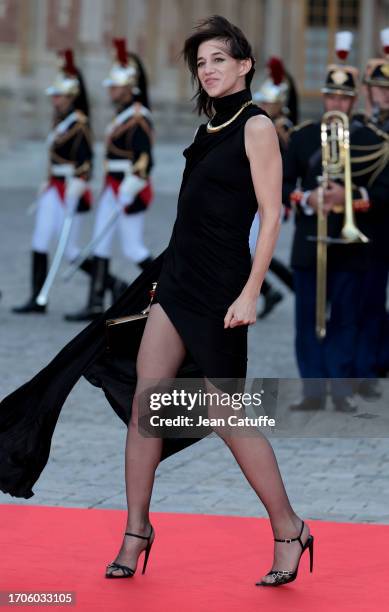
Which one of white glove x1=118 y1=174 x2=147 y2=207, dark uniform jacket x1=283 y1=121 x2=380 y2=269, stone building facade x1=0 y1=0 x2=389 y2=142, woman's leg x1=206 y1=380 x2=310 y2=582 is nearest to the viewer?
woman's leg x1=206 y1=380 x2=310 y2=582

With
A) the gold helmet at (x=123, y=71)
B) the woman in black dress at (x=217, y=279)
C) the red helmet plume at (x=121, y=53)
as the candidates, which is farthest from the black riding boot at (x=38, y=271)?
the woman in black dress at (x=217, y=279)

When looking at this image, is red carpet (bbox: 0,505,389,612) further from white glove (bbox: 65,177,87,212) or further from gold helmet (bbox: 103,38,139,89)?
white glove (bbox: 65,177,87,212)

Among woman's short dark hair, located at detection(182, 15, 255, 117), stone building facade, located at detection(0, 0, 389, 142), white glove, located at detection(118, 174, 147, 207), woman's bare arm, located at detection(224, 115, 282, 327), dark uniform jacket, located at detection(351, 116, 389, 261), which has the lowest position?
stone building facade, located at detection(0, 0, 389, 142)

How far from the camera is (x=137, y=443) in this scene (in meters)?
5.61

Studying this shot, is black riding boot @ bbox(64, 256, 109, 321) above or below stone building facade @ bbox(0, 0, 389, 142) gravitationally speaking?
above

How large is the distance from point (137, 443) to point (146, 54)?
3183 centimetres

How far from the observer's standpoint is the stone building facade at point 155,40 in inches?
1320

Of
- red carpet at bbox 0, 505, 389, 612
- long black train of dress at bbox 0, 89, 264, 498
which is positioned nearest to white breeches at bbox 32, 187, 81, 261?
red carpet at bbox 0, 505, 389, 612

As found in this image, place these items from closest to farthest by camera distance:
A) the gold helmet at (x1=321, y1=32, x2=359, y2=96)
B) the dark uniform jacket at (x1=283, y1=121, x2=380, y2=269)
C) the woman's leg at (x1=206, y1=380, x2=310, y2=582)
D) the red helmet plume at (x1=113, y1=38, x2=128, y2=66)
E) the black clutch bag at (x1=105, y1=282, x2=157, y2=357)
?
the woman's leg at (x1=206, y1=380, x2=310, y2=582)
the black clutch bag at (x1=105, y1=282, x2=157, y2=357)
the gold helmet at (x1=321, y1=32, x2=359, y2=96)
the dark uniform jacket at (x1=283, y1=121, x2=380, y2=269)
the red helmet plume at (x1=113, y1=38, x2=128, y2=66)

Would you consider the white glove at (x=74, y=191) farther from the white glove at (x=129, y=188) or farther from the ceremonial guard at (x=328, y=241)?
the ceremonial guard at (x=328, y=241)

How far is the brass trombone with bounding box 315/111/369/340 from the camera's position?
9148mm

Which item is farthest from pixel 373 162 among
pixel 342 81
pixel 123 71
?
pixel 123 71

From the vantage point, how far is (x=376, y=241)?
31.5 ft

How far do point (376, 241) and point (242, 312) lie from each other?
4.30 metres
